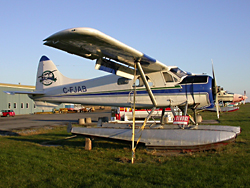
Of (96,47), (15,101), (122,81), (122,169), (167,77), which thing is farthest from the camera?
(15,101)

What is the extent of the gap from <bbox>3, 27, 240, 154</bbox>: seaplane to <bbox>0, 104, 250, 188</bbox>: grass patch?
569 millimetres

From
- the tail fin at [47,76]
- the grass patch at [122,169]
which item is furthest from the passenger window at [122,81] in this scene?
the tail fin at [47,76]

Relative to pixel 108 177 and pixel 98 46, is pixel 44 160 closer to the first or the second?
pixel 108 177

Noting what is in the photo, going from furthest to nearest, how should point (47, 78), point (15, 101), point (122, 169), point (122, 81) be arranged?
point (15, 101)
point (47, 78)
point (122, 81)
point (122, 169)

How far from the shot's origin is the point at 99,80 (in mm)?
10805

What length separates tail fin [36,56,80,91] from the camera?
12.6 metres

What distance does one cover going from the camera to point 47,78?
42.4 ft

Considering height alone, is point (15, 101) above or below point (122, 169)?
above

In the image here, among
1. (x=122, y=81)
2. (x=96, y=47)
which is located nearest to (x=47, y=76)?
(x=122, y=81)

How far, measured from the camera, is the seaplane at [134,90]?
6.76 m

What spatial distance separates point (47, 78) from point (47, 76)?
147 mm

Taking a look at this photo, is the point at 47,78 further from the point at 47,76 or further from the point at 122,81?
the point at 122,81

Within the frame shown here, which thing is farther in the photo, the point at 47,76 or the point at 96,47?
the point at 47,76

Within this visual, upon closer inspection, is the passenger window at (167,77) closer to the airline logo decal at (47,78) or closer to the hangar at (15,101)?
the airline logo decal at (47,78)
